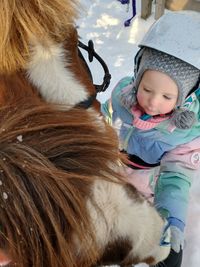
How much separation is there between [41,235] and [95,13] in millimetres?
3015

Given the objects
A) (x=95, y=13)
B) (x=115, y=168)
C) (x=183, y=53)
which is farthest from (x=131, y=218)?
(x=95, y=13)

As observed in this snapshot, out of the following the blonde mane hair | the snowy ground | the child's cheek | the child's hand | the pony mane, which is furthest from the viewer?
the snowy ground

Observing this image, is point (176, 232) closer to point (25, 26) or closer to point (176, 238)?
point (176, 238)

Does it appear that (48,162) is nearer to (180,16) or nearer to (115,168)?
(115,168)

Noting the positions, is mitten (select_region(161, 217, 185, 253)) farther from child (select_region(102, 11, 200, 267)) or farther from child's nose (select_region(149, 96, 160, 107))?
child's nose (select_region(149, 96, 160, 107))

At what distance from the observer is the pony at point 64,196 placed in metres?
0.83

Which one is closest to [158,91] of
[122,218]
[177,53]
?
[177,53]

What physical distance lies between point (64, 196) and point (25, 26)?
47cm

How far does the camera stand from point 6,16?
1078 millimetres

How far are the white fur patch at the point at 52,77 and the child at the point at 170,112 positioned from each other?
1.32 ft

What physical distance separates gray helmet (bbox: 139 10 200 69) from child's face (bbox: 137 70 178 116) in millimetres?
87

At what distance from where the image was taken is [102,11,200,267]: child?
1484 mm

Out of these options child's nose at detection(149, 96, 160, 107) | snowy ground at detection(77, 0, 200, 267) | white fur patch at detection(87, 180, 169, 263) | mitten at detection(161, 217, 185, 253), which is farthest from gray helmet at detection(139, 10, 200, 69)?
snowy ground at detection(77, 0, 200, 267)

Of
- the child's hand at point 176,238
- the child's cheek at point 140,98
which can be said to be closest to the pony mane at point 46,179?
the child's hand at point 176,238
